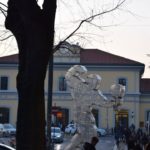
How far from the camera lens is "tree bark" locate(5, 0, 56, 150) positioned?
12555mm

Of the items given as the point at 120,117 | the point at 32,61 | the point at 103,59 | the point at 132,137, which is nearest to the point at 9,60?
the point at 103,59

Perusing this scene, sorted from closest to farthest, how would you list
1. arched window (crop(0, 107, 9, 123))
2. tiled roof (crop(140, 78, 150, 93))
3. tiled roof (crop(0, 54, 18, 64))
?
arched window (crop(0, 107, 9, 123)), tiled roof (crop(0, 54, 18, 64)), tiled roof (crop(140, 78, 150, 93))

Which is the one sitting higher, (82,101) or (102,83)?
(102,83)

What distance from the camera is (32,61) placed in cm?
1266

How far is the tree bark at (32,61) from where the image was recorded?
12555 mm

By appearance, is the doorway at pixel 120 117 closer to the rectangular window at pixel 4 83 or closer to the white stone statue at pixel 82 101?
the white stone statue at pixel 82 101

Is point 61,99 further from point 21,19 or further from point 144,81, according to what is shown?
point 21,19

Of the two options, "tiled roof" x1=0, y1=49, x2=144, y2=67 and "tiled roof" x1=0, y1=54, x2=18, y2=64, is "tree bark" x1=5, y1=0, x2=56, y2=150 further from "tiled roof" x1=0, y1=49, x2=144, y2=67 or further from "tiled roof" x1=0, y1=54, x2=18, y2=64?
"tiled roof" x1=0, y1=54, x2=18, y2=64

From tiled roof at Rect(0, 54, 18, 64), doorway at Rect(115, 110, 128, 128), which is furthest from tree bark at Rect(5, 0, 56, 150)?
tiled roof at Rect(0, 54, 18, 64)

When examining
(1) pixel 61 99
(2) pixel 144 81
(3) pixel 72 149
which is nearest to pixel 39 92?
(3) pixel 72 149

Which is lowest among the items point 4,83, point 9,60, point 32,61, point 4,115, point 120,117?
point 4,115

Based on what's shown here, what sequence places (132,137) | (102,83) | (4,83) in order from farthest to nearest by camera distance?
(4,83) → (102,83) → (132,137)

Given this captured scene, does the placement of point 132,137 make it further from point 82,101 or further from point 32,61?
point 32,61

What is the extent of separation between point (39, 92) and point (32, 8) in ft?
5.36
